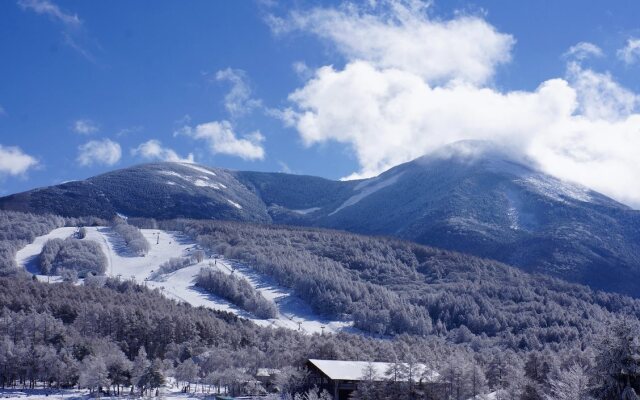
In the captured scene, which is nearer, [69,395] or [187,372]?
[69,395]

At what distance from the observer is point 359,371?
296 ft

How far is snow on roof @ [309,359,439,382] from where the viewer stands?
79.2 m

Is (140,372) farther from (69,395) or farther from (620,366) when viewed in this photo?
(620,366)

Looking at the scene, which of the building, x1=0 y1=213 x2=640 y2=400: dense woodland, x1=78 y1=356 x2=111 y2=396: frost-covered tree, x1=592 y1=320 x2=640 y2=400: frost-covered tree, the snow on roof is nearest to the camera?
x1=592 y1=320 x2=640 y2=400: frost-covered tree

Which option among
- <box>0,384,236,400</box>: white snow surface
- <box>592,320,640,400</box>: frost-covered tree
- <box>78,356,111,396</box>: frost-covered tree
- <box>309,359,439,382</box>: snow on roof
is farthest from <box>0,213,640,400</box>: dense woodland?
<box>592,320,640,400</box>: frost-covered tree

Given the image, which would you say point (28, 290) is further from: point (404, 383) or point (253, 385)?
point (404, 383)

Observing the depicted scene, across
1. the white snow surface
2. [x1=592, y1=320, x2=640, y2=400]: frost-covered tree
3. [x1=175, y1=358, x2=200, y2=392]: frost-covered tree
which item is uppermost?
[x1=592, y1=320, x2=640, y2=400]: frost-covered tree

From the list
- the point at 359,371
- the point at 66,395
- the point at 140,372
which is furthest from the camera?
the point at 140,372

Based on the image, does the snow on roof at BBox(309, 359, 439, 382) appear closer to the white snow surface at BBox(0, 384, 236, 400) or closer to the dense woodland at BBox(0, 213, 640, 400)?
the dense woodland at BBox(0, 213, 640, 400)

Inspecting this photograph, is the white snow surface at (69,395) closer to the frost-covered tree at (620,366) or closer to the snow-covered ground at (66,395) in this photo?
the snow-covered ground at (66,395)

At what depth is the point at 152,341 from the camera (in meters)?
145

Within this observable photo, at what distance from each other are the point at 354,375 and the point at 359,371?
2023 mm

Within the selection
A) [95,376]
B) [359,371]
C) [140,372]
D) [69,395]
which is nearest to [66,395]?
[69,395]

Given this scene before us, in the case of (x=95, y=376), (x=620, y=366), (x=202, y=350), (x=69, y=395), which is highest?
(x=202, y=350)
